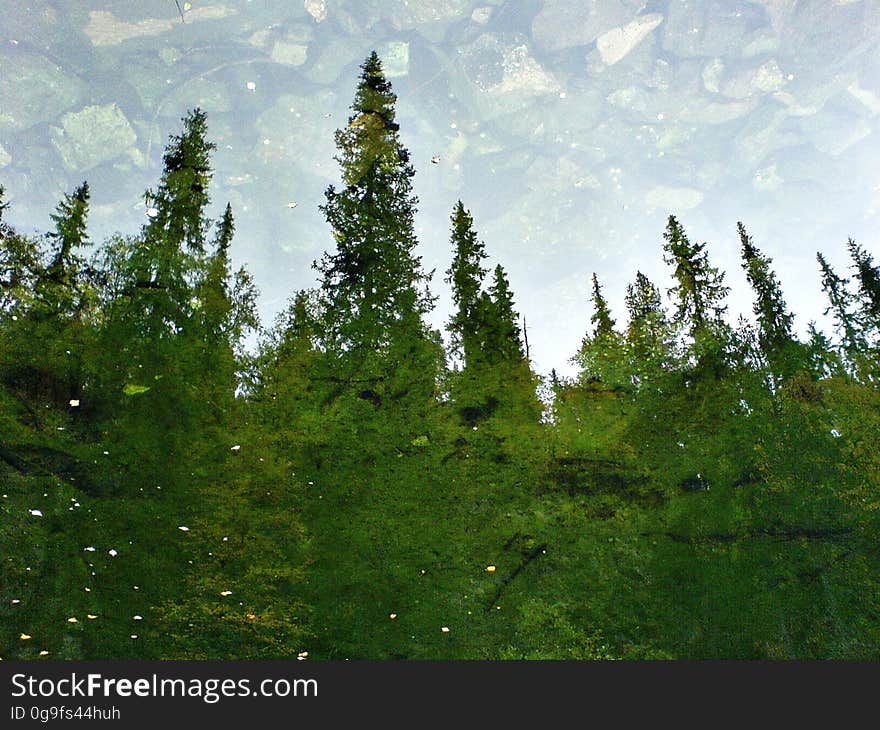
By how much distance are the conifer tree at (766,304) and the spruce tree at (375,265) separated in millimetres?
15441

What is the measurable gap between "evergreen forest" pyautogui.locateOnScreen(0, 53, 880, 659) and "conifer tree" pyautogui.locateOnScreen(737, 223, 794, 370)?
3.25 meters

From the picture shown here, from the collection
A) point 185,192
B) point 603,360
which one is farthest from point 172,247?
point 603,360

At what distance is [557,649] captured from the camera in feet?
44.2

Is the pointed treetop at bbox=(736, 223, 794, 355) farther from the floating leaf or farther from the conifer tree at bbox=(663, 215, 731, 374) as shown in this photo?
the floating leaf

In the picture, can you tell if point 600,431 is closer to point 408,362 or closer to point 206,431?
point 408,362

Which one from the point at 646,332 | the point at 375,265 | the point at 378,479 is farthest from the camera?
the point at 646,332

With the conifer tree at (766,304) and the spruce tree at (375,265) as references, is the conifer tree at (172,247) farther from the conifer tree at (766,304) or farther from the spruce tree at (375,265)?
the conifer tree at (766,304)

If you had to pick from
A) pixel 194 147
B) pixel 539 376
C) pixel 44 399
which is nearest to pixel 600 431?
pixel 539 376

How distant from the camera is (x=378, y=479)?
46.9 ft

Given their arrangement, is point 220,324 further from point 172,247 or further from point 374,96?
point 374,96

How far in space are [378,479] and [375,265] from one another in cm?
798

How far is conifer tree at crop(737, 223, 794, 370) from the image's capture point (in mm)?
22469

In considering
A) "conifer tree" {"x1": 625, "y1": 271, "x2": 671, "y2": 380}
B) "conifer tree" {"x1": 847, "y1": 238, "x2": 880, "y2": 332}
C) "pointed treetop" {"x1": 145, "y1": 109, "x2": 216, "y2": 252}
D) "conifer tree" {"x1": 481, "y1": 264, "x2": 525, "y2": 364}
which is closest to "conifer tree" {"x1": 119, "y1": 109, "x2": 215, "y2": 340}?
"pointed treetop" {"x1": 145, "y1": 109, "x2": 216, "y2": 252}

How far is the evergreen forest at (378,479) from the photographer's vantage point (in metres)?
12.5
